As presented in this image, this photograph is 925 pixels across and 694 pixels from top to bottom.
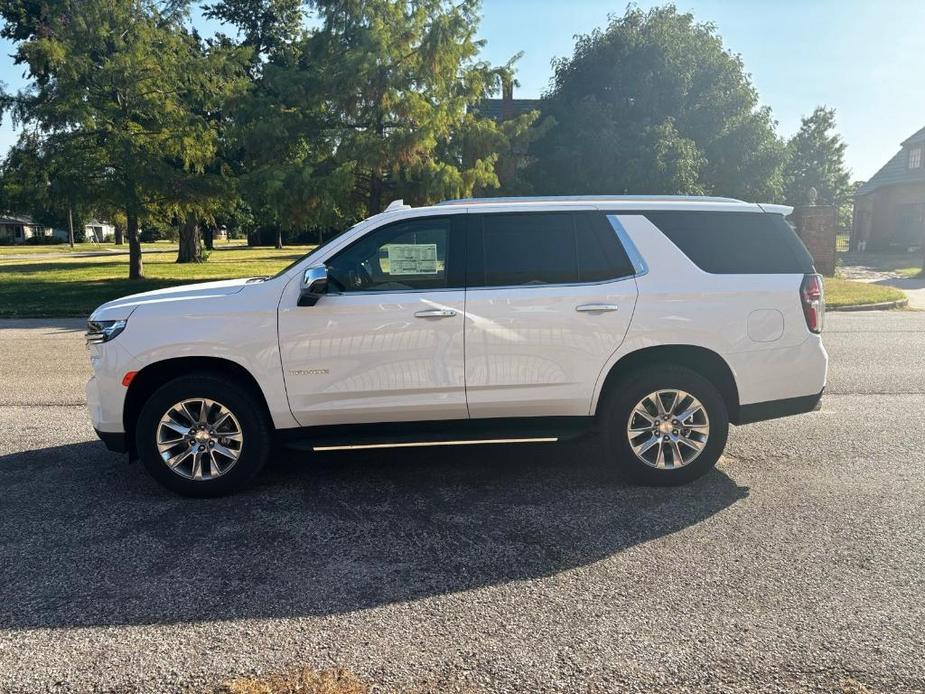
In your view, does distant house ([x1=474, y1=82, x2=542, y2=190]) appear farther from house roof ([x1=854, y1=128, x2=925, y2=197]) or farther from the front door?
house roof ([x1=854, y1=128, x2=925, y2=197])

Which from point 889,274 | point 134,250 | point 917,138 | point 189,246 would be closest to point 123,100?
point 134,250

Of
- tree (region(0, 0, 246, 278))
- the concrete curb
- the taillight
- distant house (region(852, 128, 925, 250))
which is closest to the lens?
the taillight

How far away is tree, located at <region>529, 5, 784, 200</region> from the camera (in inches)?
989

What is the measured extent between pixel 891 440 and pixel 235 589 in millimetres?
5370

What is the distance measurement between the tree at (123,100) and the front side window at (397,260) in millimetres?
17339

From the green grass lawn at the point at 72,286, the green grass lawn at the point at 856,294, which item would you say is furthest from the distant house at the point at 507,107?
the green grass lawn at the point at 856,294

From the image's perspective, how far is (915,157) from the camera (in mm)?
40094

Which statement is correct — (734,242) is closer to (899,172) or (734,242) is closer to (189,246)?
(189,246)

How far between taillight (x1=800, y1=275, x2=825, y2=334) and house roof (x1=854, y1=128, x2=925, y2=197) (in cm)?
4197

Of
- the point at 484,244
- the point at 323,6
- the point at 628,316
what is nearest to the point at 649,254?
the point at 628,316

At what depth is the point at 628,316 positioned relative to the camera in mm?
4586

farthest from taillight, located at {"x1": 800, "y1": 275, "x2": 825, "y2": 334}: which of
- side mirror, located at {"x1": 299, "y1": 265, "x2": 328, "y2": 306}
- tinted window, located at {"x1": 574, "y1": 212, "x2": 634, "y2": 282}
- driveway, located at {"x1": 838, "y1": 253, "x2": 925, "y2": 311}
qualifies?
driveway, located at {"x1": 838, "y1": 253, "x2": 925, "y2": 311}

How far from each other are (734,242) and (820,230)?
65.9 feet

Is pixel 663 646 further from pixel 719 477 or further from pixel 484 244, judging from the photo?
pixel 484 244
